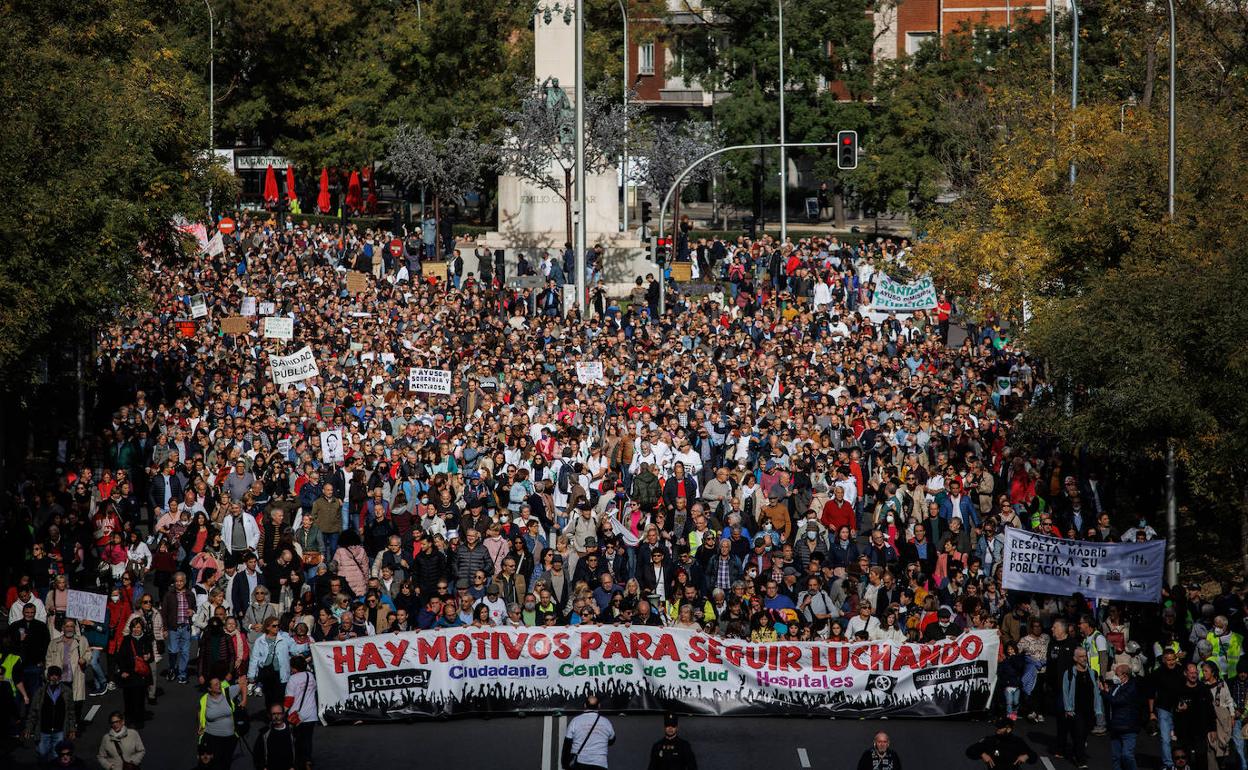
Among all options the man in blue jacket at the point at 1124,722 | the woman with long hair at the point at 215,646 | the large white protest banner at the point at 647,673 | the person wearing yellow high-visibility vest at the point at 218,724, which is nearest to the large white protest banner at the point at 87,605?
the woman with long hair at the point at 215,646

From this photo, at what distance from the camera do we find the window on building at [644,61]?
275ft

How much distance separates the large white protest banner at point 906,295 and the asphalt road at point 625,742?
1793cm

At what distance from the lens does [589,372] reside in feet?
102

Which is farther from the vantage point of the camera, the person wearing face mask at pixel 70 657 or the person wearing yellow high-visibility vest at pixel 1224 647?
the person wearing face mask at pixel 70 657

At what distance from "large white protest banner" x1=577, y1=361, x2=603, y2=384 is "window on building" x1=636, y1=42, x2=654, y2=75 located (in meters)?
54.6

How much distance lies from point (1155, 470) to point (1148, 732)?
342 inches

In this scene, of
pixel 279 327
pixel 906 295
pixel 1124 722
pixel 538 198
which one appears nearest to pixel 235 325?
pixel 279 327

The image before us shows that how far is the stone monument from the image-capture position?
47344 millimetres

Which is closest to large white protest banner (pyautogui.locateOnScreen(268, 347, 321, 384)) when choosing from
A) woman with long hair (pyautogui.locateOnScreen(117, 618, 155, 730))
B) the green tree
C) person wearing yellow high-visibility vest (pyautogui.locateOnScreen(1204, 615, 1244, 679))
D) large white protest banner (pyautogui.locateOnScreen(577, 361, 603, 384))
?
the green tree

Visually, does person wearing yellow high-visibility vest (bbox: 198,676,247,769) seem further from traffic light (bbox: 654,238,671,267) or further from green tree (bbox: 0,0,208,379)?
traffic light (bbox: 654,238,671,267)

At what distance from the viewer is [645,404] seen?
94.0 ft

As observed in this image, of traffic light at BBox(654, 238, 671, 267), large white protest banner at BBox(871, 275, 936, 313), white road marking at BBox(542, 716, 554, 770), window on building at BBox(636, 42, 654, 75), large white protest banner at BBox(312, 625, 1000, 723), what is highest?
window on building at BBox(636, 42, 654, 75)

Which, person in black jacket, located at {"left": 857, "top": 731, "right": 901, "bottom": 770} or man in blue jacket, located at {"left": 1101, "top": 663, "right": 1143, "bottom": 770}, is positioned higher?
person in black jacket, located at {"left": 857, "top": 731, "right": 901, "bottom": 770}

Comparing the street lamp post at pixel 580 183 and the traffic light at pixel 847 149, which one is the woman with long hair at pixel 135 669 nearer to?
the street lamp post at pixel 580 183
